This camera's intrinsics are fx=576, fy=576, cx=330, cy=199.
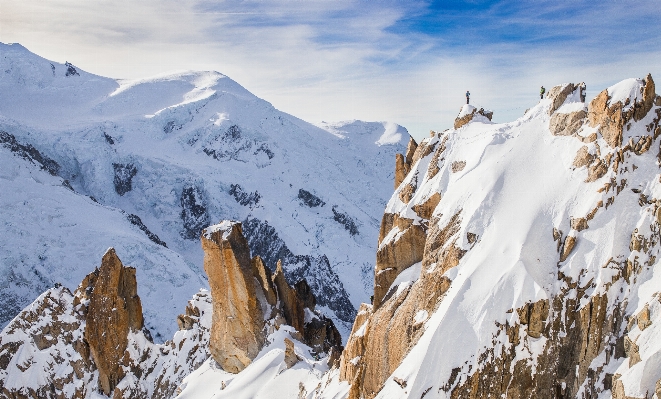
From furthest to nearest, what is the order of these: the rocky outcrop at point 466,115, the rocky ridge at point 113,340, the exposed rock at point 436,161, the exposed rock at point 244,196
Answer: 1. the exposed rock at point 244,196
2. the rocky ridge at point 113,340
3. the rocky outcrop at point 466,115
4. the exposed rock at point 436,161

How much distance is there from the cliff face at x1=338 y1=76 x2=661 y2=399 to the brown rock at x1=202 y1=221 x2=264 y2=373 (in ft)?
48.4

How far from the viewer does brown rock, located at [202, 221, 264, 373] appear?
4016 centimetres

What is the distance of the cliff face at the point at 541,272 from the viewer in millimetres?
19984

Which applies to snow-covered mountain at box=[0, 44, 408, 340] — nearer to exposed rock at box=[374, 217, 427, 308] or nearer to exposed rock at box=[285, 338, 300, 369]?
exposed rock at box=[285, 338, 300, 369]

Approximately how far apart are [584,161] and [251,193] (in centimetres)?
10353

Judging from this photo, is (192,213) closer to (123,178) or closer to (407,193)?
(123,178)

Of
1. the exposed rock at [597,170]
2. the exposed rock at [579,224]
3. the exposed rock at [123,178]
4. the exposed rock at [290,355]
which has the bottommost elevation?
the exposed rock at [290,355]

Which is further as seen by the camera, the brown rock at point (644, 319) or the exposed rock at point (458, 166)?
the exposed rock at point (458, 166)

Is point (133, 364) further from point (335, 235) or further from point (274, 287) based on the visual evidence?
point (335, 235)

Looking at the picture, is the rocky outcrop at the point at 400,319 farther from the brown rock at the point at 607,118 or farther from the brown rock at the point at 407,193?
the brown rock at the point at 607,118

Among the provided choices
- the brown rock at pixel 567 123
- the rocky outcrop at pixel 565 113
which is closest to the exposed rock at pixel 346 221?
the rocky outcrop at pixel 565 113

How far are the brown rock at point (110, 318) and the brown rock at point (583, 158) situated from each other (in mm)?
37909

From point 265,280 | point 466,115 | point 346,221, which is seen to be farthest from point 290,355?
point 346,221

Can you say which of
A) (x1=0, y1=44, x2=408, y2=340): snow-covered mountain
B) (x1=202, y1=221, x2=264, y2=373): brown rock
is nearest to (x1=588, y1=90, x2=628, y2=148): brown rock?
(x1=202, y1=221, x2=264, y2=373): brown rock
